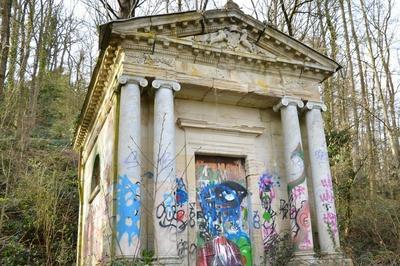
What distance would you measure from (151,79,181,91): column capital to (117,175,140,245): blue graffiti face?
2211 millimetres

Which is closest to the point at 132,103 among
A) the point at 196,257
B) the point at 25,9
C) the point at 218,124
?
the point at 218,124

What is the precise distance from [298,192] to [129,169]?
4246mm

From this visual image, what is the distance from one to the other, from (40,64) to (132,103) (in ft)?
42.8

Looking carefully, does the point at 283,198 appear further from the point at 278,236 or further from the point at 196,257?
the point at 196,257

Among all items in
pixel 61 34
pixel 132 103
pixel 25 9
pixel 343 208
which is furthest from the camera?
pixel 61 34

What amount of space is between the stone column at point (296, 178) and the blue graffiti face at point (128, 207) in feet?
12.9

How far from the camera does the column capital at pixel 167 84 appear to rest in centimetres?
827

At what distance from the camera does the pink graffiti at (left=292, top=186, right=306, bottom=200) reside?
899cm

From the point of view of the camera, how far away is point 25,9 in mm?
15508

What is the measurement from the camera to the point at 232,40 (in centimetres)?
941

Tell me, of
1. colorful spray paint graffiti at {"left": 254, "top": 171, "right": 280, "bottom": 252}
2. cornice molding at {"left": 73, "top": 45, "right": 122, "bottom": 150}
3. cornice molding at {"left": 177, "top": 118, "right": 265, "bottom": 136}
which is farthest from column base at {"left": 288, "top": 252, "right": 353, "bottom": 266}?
cornice molding at {"left": 73, "top": 45, "right": 122, "bottom": 150}

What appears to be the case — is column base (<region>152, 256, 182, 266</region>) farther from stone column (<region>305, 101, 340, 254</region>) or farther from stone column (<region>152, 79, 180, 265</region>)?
stone column (<region>305, 101, 340, 254</region>)

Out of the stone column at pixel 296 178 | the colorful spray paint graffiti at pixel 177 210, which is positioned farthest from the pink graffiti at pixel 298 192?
the colorful spray paint graffiti at pixel 177 210

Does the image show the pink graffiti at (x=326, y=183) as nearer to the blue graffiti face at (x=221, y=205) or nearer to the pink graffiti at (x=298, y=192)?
the pink graffiti at (x=298, y=192)
